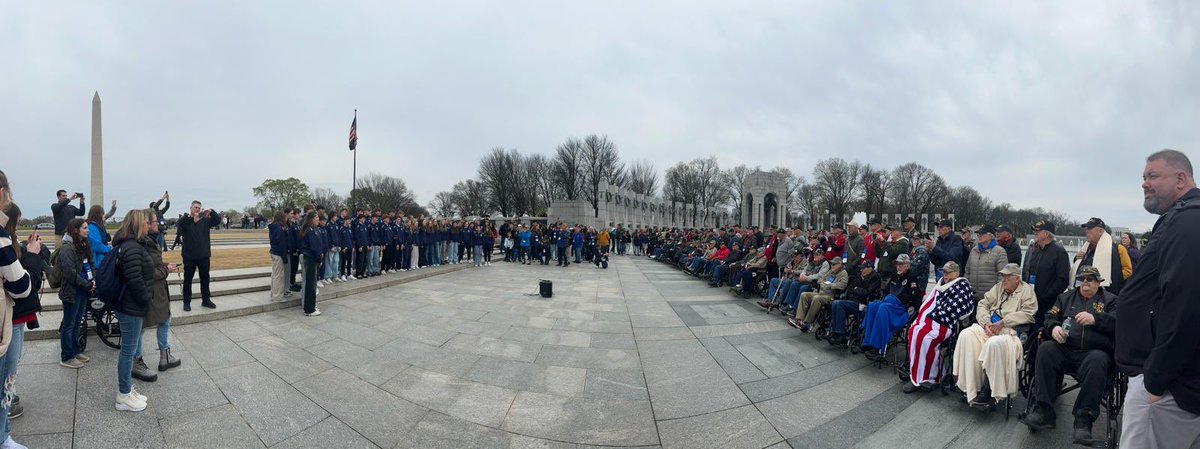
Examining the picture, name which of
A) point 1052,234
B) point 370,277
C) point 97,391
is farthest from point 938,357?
point 370,277

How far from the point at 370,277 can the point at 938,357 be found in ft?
39.3

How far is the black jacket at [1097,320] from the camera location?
3670 millimetres

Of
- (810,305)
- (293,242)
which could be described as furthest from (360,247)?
(810,305)

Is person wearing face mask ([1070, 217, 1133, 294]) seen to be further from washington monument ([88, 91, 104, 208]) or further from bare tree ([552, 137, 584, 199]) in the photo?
bare tree ([552, 137, 584, 199])

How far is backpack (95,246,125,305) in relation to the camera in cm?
368

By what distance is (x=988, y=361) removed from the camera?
4.05 metres

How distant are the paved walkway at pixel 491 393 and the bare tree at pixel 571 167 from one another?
4821cm

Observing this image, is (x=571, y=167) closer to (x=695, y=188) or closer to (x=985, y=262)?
(x=695, y=188)

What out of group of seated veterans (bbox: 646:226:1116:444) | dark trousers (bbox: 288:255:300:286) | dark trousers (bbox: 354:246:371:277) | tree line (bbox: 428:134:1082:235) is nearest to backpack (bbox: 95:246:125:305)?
dark trousers (bbox: 288:255:300:286)

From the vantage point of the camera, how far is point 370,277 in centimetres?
1143

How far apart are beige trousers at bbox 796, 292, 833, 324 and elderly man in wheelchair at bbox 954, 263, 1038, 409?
2.05 m

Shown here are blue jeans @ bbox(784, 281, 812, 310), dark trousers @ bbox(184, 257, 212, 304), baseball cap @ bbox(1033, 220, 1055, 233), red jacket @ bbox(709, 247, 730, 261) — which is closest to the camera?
baseball cap @ bbox(1033, 220, 1055, 233)

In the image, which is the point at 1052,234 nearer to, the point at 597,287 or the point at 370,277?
the point at 597,287

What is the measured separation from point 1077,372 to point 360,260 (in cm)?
1294
